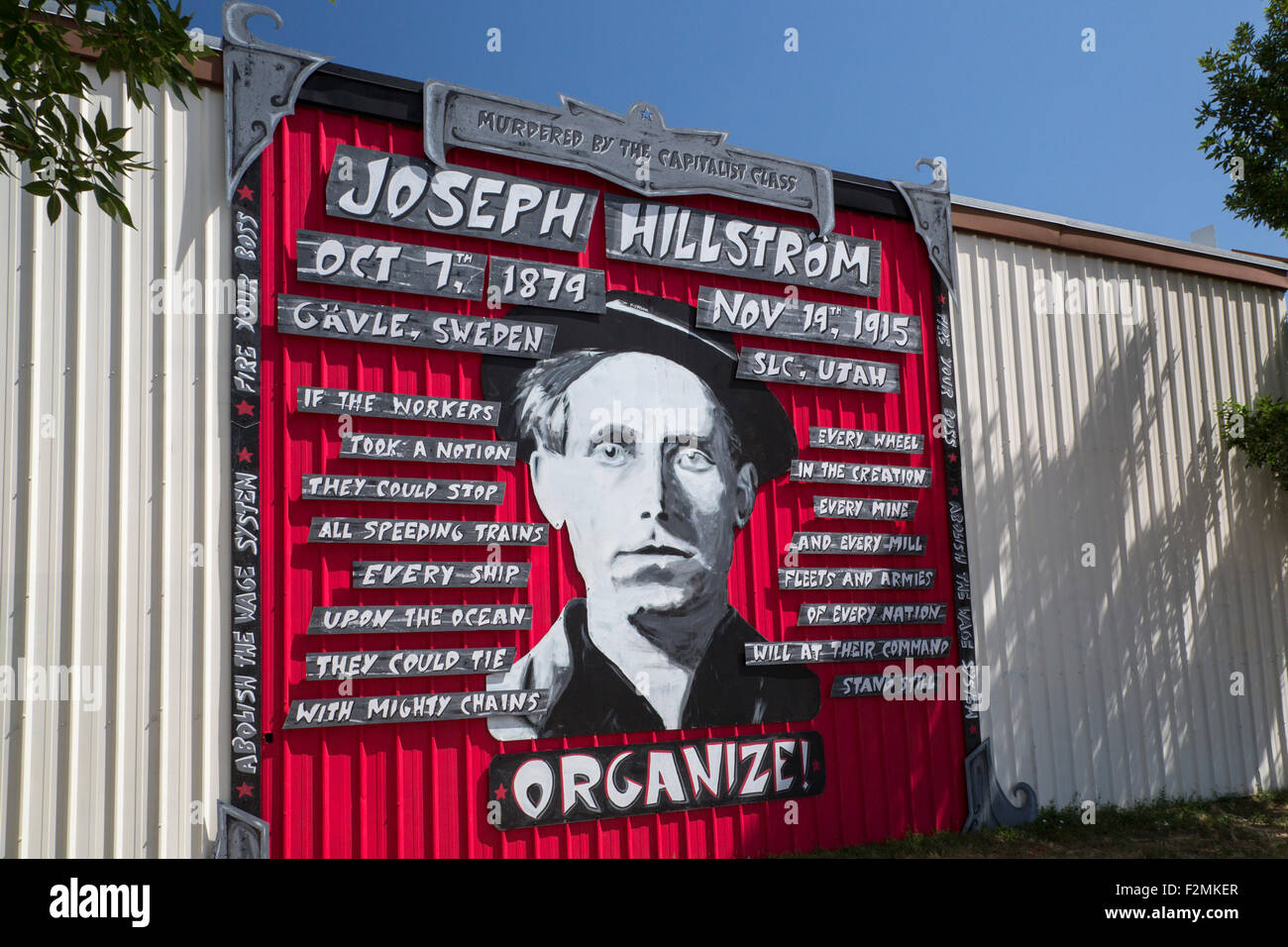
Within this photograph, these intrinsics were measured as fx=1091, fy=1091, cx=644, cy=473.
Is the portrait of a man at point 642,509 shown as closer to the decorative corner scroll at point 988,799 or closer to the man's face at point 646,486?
the man's face at point 646,486

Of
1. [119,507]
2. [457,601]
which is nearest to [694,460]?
[457,601]

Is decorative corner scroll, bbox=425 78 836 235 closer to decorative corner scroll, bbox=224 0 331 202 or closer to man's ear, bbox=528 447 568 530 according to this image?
decorative corner scroll, bbox=224 0 331 202

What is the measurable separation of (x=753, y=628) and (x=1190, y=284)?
6.23 meters

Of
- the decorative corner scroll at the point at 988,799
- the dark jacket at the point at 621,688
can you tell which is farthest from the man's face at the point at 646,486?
the decorative corner scroll at the point at 988,799

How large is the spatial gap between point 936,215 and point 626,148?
2.88 m

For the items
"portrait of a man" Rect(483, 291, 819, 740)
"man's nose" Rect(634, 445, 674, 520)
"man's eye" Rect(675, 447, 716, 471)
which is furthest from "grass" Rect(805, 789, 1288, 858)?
"man's eye" Rect(675, 447, 716, 471)

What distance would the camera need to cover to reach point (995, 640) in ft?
29.5

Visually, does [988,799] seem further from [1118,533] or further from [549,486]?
[549,486]

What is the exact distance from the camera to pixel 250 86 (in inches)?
267

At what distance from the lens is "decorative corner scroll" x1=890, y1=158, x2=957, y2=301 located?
9.10 m

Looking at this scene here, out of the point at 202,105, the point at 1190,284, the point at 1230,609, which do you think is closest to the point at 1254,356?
the point at 1190,284

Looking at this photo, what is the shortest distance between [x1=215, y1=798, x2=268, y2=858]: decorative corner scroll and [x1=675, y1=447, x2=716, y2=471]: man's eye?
359 cm

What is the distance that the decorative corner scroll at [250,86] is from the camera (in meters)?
6.72

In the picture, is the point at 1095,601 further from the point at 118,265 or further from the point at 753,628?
the point at 118,265
